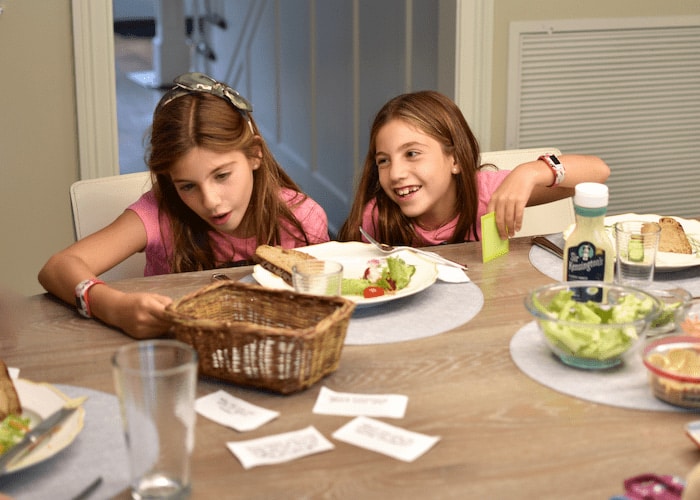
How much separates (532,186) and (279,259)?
63cm

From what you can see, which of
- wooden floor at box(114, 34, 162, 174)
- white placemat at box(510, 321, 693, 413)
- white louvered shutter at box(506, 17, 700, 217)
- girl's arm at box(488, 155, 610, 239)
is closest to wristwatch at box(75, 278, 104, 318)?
white placemat at box(510, 321, 693, 413)

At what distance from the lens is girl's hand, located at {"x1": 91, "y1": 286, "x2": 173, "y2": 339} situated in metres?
1.44

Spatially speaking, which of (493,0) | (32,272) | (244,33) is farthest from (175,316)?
(244,33)

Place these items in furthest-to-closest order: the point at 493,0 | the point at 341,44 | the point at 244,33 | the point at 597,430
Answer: the point at 244,33 < the point at 341,44 < the point at 493,0 < the point at 597,430

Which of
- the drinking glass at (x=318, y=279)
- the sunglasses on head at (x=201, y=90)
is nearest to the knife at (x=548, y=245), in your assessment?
the drinking glass at (x=318, y=279)

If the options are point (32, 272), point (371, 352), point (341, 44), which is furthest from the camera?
point (341, 44)

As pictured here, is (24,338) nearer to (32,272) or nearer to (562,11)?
(32,272)

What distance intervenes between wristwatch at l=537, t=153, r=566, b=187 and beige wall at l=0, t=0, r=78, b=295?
5.25 feet

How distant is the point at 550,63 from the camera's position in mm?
3418

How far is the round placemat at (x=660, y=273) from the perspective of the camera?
170cm

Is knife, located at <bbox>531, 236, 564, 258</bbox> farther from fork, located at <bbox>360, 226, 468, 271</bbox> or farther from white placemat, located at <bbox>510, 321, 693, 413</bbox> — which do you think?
white placemat, located at <bbox>510, 321, 693, 413</bbox>

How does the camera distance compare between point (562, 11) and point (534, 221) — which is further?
point (562, 11)

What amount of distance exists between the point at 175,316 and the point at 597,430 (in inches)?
23.0

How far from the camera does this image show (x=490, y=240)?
1858mm
